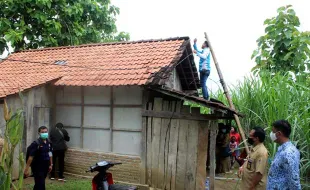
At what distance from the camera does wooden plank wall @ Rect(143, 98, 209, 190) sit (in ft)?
25.4

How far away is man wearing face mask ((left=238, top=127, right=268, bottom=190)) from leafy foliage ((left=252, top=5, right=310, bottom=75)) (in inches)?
228

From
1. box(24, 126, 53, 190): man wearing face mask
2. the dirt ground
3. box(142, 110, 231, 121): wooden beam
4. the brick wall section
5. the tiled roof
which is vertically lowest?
the dirt ground


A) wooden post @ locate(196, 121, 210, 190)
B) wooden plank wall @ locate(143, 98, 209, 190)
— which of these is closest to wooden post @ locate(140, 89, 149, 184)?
wooden plank wall @ locate(143, 98, 209, 190)

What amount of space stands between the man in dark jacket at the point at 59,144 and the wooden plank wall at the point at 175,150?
2474 millimetres

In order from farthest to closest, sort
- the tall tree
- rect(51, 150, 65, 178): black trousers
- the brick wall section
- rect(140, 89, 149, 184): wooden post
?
1. the tall tree
2. rect(51, 150, 65, 178): black trousers
3. the brick wall section
4. rect(140, 89, 149, 184): wooden post

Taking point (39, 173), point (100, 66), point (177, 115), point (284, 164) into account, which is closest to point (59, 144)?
point (100, 66)

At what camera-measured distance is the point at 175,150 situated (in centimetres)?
802

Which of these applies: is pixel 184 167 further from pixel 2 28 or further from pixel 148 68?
pixel 2 28

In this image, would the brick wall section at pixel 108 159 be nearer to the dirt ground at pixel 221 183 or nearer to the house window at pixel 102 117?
the house window at pixel 102 117

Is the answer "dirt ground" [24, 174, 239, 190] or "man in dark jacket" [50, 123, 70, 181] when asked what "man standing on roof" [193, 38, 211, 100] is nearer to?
"dirt ground" [24, 174, 239, 190]

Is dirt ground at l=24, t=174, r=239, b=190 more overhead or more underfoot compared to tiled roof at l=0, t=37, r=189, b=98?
more underfoot

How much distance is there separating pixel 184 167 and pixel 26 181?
14.0 ft

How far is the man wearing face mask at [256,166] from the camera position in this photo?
5.13 meters

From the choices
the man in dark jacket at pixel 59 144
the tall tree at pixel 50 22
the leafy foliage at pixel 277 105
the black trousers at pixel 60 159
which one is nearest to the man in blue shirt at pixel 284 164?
the leafy foliage at pixel 277 105
